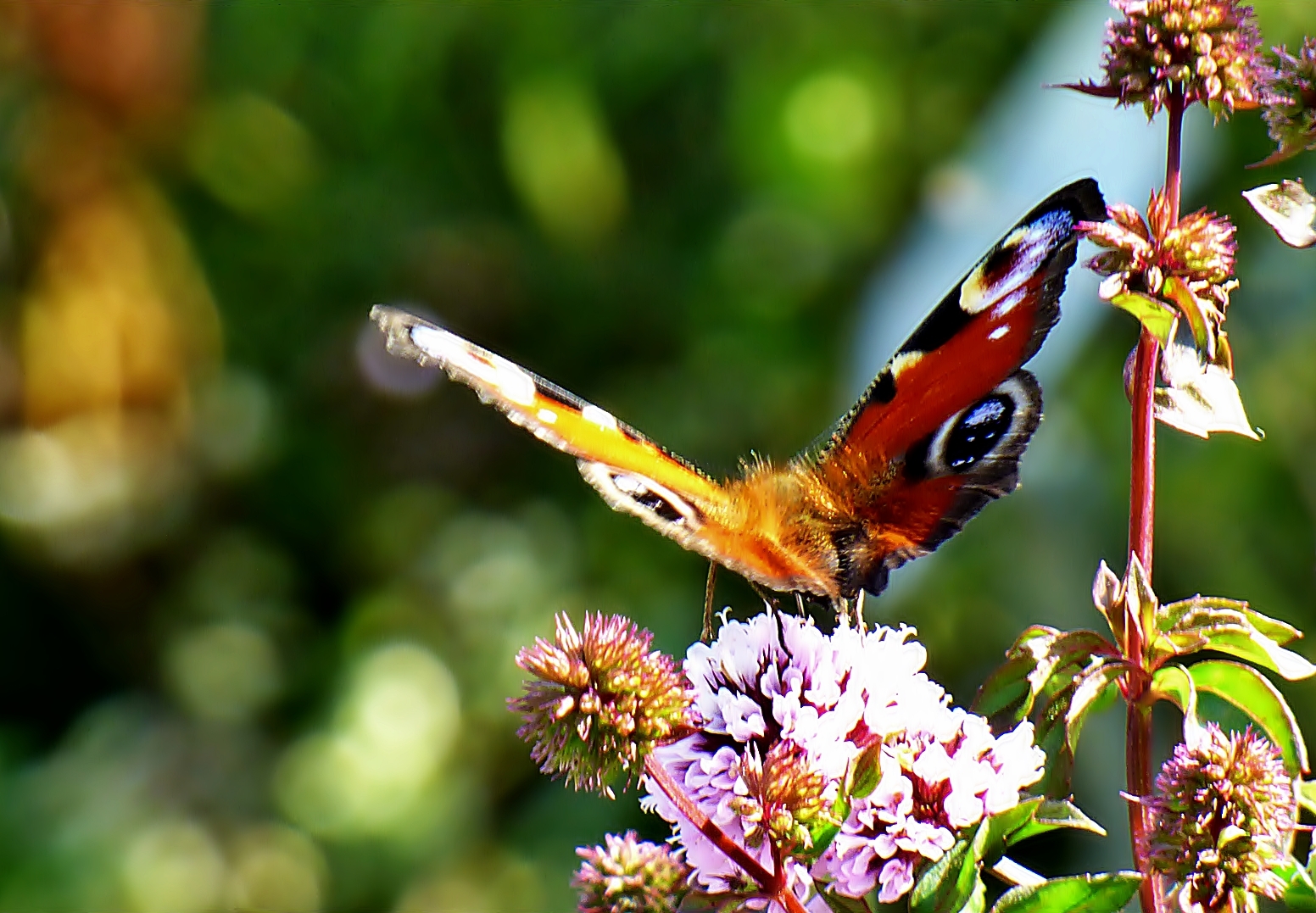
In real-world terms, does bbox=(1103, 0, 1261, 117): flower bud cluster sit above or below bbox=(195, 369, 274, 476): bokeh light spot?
below

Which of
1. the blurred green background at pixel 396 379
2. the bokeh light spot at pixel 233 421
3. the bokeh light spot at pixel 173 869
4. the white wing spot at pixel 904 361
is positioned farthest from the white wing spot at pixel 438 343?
the bokeh light spot at pixel 233 421

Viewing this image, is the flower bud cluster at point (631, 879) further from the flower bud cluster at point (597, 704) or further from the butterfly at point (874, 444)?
the butterfly at point (874, 444)

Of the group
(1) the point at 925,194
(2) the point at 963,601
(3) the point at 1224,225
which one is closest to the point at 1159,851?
(3) the point at 1224,225

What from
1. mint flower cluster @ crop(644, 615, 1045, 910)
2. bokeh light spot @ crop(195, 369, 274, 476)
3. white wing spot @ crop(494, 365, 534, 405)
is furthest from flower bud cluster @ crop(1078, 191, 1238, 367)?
bokeh light spot @ crop(195, 369, 274, 476)

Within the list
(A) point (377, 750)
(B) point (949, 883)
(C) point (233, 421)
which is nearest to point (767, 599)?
(B) point (949, 883)

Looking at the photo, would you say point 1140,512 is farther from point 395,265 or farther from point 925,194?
point 395,265

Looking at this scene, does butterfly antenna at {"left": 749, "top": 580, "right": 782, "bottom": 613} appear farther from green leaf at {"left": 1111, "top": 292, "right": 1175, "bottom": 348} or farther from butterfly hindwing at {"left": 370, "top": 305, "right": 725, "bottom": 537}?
green leaf at {"left": 1111, "top": 292, "right": 1175, "bottom": 348}
